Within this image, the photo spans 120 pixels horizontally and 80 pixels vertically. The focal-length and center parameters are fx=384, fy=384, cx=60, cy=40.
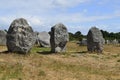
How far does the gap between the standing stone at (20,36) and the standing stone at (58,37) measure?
7081 millimetres

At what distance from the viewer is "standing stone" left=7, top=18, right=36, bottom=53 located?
24453 mm

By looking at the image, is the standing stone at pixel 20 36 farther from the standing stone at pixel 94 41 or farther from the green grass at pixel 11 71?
the standing stone at pixel 94 41

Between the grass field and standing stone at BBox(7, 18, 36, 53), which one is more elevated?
standing stone at BBox(7, 18, 36, 53)

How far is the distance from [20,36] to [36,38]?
25.2ft

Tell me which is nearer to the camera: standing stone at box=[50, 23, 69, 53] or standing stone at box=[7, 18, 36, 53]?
standing stone at box=[7, 18, 36, 53]

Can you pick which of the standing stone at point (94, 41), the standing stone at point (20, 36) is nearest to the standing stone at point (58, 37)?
the standing stone at point (94, 41)

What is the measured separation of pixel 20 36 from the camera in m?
25.1

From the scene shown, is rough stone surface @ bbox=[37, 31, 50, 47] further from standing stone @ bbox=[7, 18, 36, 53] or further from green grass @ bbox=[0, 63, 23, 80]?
green grass @ bbox=[0, 63, 23, 80]

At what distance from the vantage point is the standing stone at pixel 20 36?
24.5 meters

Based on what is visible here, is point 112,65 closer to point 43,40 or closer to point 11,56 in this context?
point 11,56

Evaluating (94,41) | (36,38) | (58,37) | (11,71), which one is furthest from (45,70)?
(94,41)

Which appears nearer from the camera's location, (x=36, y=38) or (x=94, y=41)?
(x=36, y=38)

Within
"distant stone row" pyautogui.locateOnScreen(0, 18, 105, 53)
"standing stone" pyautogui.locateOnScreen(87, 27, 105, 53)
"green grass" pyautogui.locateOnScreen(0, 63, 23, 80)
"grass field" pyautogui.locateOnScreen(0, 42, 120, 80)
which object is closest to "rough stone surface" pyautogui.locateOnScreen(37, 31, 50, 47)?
"distant stone row" pyautogui.locateOnScreen(0, 18, 105, 53)

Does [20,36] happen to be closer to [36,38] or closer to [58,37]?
[36,38]
